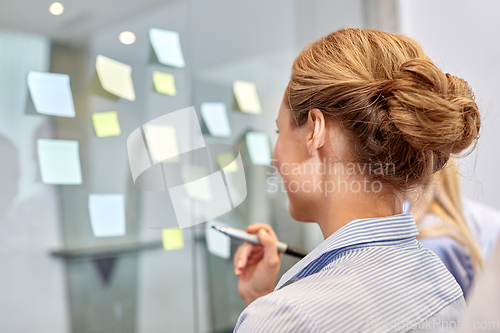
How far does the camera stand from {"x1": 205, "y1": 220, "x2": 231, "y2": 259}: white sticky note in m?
1.02

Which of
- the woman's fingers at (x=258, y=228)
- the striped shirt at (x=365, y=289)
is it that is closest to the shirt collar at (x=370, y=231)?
the striped shirt at (x=365, y=289)

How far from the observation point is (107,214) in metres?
0.83

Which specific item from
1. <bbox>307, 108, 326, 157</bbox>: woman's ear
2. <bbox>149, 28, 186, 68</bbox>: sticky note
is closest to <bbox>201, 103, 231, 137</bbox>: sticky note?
<bbox>149, 28, 186, 68</bbox>: sticky note

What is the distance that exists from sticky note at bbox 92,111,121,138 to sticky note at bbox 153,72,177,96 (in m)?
0.13

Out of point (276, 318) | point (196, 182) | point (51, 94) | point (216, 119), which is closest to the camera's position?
point (276, 318)

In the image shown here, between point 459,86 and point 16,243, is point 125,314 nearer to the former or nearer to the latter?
point 16,243

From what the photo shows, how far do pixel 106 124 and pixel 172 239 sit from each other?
314 millimetres

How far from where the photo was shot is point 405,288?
0.51 metres

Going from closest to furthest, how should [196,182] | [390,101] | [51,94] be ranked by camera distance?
[390,101] < [51,94] < [196,182]

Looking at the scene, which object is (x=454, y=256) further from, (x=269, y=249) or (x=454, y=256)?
(x=269, y=249)

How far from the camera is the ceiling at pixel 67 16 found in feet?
2.38

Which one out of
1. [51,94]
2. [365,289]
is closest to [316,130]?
[365,289]

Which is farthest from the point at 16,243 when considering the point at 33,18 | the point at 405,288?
the point at 405,288

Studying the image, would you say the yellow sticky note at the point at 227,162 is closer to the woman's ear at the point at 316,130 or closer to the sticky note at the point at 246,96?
the sticky note at the point at 246,96
